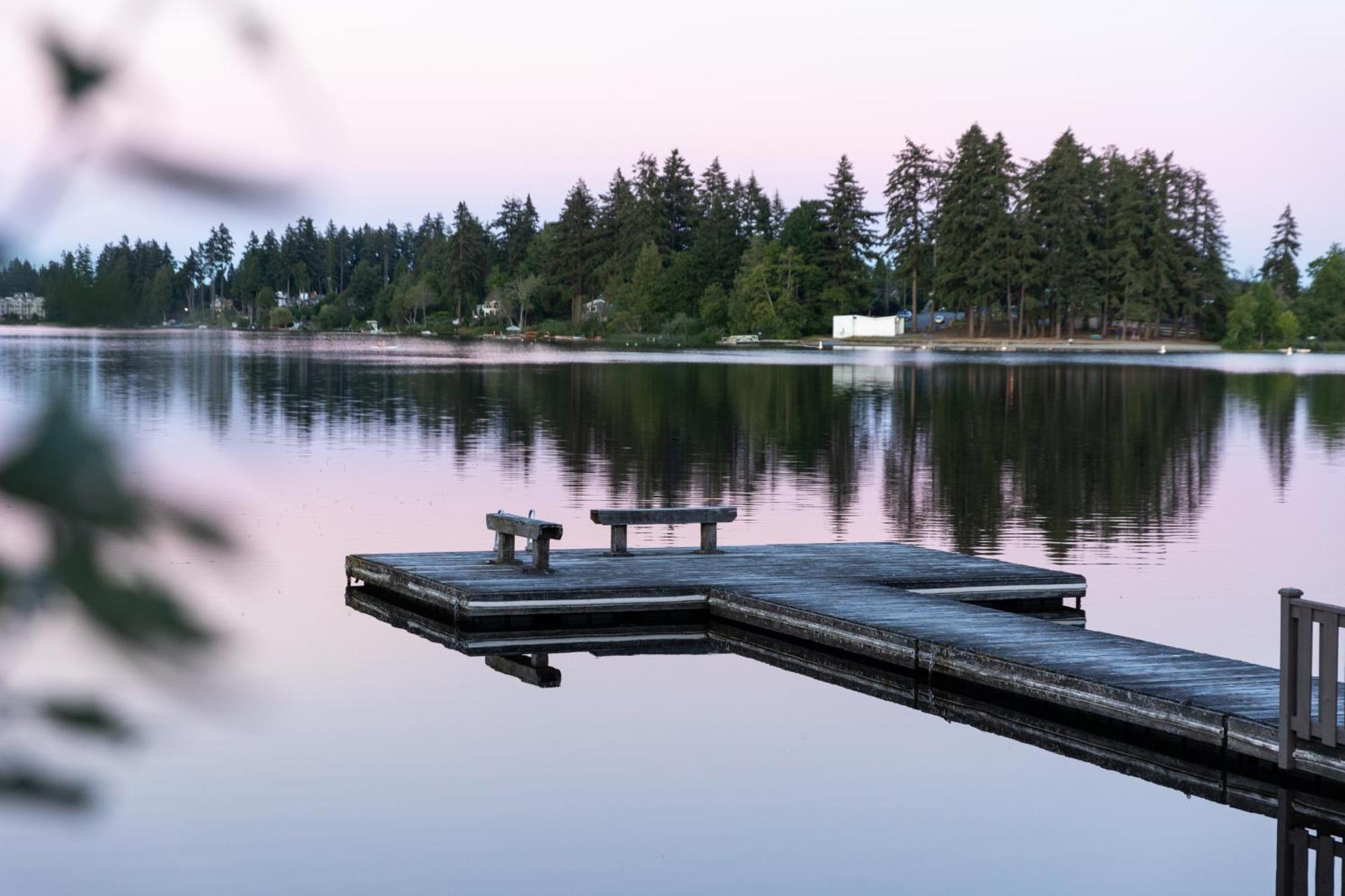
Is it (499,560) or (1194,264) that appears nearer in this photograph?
(499,560)

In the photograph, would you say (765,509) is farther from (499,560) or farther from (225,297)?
(225,297)

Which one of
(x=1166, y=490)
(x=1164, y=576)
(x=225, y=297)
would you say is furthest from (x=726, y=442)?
(x=225, y=297)

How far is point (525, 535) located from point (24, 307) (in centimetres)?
1542

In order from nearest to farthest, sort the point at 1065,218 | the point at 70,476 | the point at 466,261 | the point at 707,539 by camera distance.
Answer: the point at 70,476 < the point at 707,539 < the point at 1065,218 < the point at 466,261

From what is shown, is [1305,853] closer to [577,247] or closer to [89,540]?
[89,540]

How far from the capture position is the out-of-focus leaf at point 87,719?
30.6 inches

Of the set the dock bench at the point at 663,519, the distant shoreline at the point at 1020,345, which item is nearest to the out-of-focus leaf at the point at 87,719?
the dock bench at the point at 663,519

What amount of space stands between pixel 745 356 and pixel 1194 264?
50.9 meters

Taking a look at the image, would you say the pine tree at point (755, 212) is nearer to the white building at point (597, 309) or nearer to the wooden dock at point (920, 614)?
the white building at point (597, 309)

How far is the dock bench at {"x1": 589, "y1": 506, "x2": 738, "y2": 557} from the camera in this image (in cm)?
1656

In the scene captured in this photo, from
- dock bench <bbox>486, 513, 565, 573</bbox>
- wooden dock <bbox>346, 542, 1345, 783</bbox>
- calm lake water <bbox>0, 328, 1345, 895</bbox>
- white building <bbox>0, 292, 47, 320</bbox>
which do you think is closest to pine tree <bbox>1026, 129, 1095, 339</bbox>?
calm lake water <bbox>0, 328, 1345, 895</bbox>

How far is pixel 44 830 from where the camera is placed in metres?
0.84

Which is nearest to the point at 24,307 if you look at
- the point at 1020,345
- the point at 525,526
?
the point at 525,526

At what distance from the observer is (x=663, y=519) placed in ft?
54.6
